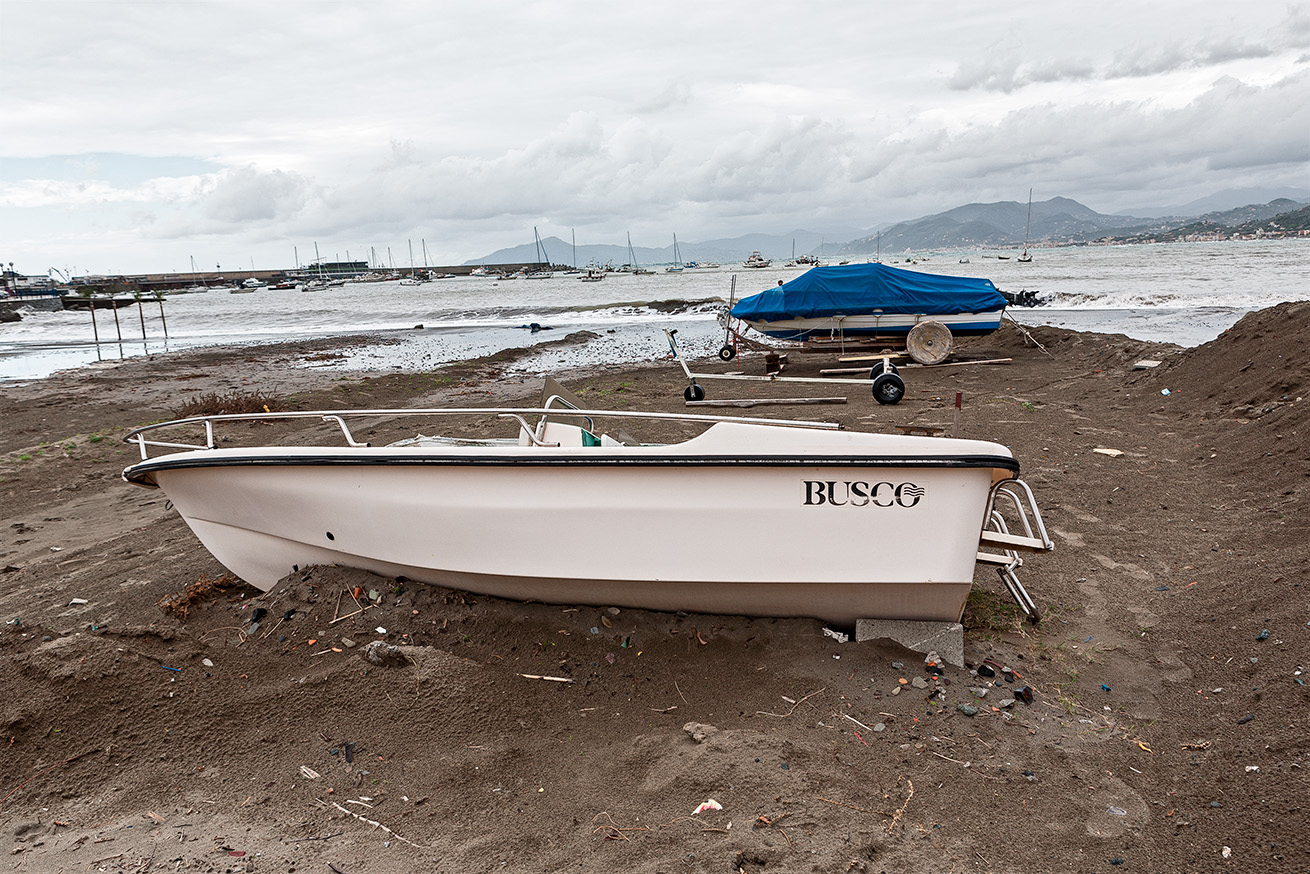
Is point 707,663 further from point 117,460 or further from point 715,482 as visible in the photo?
point 117,460

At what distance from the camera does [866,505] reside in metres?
3.57

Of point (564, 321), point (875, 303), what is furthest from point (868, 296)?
point (564, 321)

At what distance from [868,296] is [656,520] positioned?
42.8 ft

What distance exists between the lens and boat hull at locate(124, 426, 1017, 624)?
11.6 ft

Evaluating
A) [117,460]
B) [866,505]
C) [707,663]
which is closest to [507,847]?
[707,663]

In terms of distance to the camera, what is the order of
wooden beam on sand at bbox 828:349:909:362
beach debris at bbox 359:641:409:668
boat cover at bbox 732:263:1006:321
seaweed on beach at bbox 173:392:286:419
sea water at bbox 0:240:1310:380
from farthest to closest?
sea water at bbox 0:240:1310:380
wooden beam on sand at bbox 828:349:909:362
boat cover at bbox 732:263:1006:321
seaweed on beach at bbox 173:392:286:419
beach debris at bbox 359:641:409:668

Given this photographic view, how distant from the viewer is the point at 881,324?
15906mm

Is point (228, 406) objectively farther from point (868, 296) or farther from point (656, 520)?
point (868, 296)

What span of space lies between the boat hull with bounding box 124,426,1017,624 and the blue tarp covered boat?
12461 millimetres

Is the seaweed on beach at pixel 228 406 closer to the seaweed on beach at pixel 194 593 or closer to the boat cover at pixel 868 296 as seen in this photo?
the seaweed on beach at pixel 194 593

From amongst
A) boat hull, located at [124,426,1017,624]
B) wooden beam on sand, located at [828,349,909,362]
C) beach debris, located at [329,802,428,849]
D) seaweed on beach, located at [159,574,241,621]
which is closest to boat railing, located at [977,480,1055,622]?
boat hull, located at [124,426,1017,624]

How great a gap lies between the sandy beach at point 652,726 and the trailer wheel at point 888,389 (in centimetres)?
582

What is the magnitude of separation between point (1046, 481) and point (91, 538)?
870 centimetres

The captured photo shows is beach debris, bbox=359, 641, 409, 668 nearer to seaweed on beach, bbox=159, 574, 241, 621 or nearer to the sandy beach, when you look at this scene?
the sandy beach
